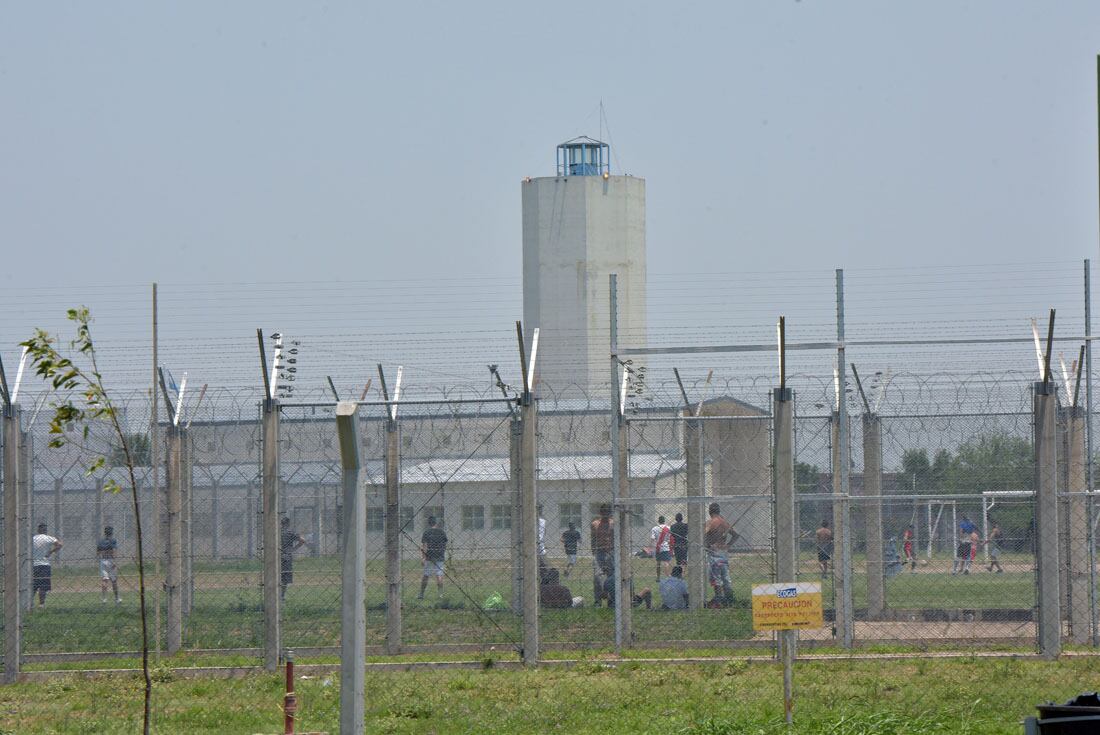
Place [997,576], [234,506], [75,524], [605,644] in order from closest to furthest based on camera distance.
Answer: [605,644]
[997,576]
[234,506]
[75,524]

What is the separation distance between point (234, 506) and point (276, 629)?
7.64 meters

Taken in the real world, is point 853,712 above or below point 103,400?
below

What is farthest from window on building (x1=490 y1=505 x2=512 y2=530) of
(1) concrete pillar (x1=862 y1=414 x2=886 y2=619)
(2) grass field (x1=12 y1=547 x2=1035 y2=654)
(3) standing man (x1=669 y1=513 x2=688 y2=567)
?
(1) concrete pillar (x1=862 y1=414 x2=886 y2=619)

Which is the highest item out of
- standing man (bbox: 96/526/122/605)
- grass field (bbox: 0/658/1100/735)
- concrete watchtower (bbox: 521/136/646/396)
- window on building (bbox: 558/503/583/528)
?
concrete watchtower (bbox: 521/136/646/396)

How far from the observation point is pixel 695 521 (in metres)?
Result: 16.1

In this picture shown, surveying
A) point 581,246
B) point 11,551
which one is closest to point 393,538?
point 11,551

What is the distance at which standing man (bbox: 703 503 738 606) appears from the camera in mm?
15656

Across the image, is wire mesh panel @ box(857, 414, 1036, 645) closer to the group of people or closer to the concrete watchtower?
the group of people

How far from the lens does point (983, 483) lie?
653 inches

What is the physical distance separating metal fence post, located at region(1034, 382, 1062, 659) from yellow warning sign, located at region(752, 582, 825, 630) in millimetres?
4372

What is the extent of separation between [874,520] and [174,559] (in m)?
7.08

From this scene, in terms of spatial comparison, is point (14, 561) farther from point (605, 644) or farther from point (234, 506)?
point (234, 506)

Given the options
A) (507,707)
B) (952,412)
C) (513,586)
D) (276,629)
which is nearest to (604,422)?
(513,586)

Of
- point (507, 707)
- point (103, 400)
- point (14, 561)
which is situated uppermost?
point (103, 400)
